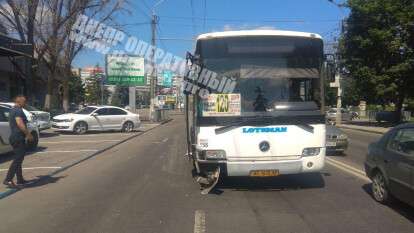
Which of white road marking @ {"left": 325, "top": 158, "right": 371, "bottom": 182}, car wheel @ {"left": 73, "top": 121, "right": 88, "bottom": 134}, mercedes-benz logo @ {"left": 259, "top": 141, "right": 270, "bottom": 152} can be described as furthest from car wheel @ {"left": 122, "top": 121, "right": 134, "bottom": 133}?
mercedes-benz logo @ {"left": 259, "top": 141, "right": 270, "bottom": 152}

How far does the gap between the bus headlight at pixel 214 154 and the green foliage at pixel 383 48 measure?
31482mm

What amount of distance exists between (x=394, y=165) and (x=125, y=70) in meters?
44.0

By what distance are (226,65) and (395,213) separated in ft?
12.1

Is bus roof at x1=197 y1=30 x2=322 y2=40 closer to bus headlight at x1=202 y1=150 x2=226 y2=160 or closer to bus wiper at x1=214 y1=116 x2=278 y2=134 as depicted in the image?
bus wiper at x1=214 y1=116 x2=278 y2=134

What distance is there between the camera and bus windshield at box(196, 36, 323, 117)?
922 cm

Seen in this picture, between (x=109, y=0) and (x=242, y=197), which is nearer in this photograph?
(x=242, y=197)

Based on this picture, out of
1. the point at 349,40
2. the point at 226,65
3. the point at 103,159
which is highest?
the point at 349,40

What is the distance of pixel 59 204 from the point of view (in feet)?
28.8

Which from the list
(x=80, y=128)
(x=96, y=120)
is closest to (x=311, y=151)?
(x=80, y=128)

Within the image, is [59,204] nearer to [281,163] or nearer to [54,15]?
[281,163]

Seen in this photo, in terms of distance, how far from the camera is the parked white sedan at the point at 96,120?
28375 mm

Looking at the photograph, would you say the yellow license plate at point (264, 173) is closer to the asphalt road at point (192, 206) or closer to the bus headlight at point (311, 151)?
the asphalt road at point (192, 206)

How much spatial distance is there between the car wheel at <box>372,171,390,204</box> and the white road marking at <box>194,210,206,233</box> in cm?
280

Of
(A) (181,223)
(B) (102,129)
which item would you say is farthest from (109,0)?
(A) (181,223)
